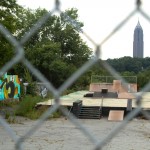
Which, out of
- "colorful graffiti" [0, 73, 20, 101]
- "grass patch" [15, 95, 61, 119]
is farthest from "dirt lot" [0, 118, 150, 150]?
"colorful graffiti" [0, 73, 20, 101]

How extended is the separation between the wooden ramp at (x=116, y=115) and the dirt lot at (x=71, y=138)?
1071 millimetres

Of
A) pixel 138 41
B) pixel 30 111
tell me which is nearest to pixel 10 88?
pixel 30 111

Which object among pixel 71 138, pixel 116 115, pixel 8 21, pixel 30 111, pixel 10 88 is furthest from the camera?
pixel 10 88

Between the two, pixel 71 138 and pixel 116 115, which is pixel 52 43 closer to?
pixel 116 115

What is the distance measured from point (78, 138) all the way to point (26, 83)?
479 inches

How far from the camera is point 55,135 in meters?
9.51

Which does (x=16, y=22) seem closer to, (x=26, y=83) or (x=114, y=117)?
(x=114, y=117)

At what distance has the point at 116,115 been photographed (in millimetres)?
13648

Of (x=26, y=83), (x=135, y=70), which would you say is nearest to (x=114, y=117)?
(x=26, y=83)

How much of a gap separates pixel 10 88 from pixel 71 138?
34.7ft

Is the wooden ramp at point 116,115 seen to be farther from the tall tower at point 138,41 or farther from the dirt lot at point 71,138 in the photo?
the tall tower at point 138,41

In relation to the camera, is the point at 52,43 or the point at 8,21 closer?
the point at 8,21

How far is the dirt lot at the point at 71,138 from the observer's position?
303 inches

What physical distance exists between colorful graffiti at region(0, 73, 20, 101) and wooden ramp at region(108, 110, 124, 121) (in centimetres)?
611
